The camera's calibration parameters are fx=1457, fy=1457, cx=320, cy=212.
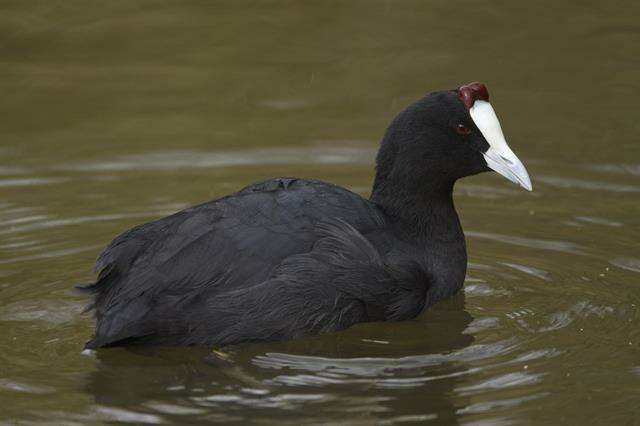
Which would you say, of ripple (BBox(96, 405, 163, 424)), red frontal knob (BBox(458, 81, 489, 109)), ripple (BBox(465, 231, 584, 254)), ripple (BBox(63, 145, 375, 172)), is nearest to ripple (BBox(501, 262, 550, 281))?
ripple (BBox(465, 231, 584, 254))

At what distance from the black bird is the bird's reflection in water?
0.25 ft

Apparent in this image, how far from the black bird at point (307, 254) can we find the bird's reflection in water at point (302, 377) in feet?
0.25

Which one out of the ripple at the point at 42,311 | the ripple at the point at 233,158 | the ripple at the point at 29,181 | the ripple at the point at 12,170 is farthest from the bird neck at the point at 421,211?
the ripple at the point at 12,170

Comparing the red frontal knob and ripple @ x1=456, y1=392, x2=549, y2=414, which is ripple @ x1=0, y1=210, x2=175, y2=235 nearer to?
the red frontal knob

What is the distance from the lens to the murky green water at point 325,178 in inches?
219

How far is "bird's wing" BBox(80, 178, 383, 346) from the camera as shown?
592 cm

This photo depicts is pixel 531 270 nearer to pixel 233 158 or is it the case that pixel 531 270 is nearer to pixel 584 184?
pixel 584 184

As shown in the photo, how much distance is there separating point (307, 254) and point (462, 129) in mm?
1041

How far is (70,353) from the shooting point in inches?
235

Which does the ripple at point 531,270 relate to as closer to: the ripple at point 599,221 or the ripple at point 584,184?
the ripple at point 599,221

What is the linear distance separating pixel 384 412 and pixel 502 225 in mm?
2424

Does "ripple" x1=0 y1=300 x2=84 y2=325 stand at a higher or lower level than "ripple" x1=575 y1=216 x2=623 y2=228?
lower

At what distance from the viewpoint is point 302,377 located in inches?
224

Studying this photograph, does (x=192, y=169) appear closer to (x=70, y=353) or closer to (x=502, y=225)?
(x=502, y=225)
